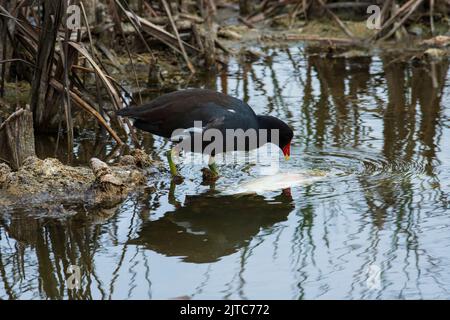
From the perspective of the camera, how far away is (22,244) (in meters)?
4.50

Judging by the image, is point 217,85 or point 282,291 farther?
point 217,85

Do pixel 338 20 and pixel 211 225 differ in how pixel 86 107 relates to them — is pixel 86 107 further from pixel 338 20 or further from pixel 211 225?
pixel 338 20

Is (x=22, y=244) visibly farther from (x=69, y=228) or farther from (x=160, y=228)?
(x=160, y=228)

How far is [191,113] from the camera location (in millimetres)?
5582

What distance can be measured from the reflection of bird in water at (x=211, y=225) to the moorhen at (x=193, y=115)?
0.46 m

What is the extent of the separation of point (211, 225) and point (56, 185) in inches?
37.6

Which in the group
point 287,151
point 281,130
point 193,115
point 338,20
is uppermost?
point 338,20

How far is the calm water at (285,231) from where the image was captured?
13.0ft

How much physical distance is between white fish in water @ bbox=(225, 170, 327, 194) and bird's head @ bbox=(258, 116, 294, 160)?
288mm

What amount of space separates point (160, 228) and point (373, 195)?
4.10 feet

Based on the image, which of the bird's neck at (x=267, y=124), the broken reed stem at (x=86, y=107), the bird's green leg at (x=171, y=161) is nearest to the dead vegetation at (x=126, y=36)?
the broken reed stem at (x=86, y=107)

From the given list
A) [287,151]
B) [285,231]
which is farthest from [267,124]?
[285,231]
